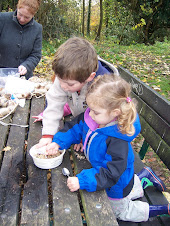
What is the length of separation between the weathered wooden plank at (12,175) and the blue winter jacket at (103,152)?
1.00ft

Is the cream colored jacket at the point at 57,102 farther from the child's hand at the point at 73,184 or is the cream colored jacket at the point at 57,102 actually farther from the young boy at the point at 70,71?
the child's hand at the point at 73,184

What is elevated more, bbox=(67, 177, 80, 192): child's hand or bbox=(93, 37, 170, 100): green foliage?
bbox=(67, 177, 80, 192): child's hand

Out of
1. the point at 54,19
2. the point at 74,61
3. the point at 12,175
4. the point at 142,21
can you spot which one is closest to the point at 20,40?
the point at 74,61

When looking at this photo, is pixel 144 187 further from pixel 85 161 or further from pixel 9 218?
pixel 9 218

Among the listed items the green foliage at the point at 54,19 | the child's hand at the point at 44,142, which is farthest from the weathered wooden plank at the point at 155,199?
the green foliage at the point at 54,19

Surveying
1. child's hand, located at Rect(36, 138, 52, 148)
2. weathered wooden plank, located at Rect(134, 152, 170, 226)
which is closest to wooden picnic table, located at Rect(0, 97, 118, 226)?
child's hand, located at Rect(36, 138, 52, 148)

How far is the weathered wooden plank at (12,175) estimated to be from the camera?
3.75 feet

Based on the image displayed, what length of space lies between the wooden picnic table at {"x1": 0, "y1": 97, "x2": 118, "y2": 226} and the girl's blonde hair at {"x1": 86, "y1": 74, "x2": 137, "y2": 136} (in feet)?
1.35

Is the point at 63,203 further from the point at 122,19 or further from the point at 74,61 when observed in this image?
the point at 122,19

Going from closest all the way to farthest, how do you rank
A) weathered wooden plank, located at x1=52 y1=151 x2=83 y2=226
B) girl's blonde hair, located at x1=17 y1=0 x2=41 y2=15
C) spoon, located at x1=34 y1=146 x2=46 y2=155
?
1. weathered wooden plank, located at x1=52 y1=151 x2=83 y2=226
2. spoon, located at x1=34 y1=146 x2=46 y2=155
3. girl's blonde hair, located at x1=17 y1=0 x2=41 y2=15

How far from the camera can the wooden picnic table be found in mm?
1119

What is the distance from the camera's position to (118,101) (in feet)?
4.58

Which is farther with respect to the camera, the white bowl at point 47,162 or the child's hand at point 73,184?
the white bowl at point 47,162

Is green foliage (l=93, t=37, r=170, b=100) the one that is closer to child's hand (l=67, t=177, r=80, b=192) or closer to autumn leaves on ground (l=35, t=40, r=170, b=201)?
autumn leaves on ground (l=35, t=40, r=170, b=201)
